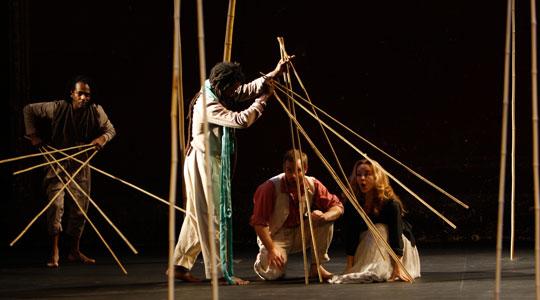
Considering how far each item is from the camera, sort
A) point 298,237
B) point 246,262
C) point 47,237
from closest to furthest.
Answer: point 298,237, point 246,262, point 47,237

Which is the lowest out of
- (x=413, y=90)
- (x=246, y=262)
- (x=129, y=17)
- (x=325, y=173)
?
(x=246, y=262)

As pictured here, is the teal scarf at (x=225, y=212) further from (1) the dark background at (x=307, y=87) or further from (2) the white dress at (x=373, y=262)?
(1) the dark background at (x=307, y=87)

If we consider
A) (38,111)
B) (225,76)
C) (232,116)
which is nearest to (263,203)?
(232,116)

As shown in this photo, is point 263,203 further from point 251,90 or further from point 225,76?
point 225,76

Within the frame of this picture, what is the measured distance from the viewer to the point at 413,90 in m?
6.99

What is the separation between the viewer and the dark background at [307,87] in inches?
272

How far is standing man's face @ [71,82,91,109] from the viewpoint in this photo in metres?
5.69

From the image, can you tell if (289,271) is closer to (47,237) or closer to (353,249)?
(353,249)

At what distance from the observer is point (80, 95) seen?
5.70 meters

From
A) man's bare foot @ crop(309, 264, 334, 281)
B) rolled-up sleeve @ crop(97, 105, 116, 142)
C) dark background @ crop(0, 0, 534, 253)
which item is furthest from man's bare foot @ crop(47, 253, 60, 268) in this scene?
man's bare foot @ crop(309, 264, 334, 281)

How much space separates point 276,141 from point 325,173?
16.2 inches

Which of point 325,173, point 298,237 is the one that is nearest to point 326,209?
point 298,237

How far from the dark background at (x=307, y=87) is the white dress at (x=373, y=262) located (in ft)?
7.30

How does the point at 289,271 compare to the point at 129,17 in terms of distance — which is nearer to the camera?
the point at 289,271
